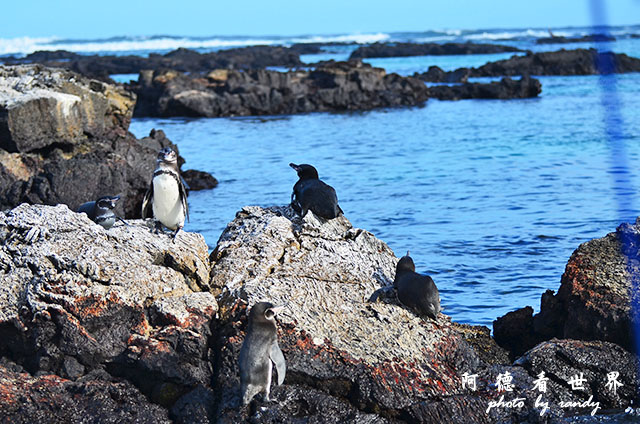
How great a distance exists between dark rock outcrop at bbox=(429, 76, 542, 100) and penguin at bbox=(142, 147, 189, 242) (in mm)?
33378

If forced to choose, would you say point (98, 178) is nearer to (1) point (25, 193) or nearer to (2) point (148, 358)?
(1) point (25, 193)

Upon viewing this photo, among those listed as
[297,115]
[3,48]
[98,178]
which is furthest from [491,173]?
[3,48]

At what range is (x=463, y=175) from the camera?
17875mm

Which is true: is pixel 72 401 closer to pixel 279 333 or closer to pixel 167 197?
pixel 279 333

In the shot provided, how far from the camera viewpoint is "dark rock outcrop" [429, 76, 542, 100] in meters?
38.5

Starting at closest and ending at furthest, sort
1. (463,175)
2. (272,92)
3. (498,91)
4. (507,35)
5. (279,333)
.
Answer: (279,333) < (463,175) < (272,92) < (498,91) < (507,35)

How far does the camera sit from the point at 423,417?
495 cm

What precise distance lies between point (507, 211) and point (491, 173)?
4.58 meters

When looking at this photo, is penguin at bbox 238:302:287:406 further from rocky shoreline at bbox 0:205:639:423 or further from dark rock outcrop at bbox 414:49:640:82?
dark rock outcrop at bbox 414:49:640:82

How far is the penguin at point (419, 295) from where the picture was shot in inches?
220

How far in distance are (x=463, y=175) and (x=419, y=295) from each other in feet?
41.3

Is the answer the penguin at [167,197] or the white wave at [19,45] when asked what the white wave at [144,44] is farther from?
the penguin at [167,197]

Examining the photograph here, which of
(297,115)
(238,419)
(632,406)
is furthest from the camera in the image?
(297,115)

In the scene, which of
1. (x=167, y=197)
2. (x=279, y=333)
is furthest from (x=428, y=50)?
(x=279, y=333)
